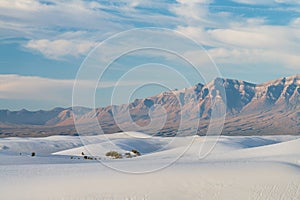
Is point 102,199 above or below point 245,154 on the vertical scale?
below

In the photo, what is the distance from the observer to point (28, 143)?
6825cm

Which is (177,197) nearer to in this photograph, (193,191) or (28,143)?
(193,191)

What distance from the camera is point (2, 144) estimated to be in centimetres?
6544

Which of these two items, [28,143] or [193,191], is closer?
[193,191]

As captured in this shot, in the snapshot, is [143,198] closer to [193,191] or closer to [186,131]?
[193,191]

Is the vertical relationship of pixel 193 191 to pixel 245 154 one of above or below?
below

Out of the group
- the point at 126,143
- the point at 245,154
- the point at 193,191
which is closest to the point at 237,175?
the point at 193,191

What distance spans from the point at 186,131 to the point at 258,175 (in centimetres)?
699

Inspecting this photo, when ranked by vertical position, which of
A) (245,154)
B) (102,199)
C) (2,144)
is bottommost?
(102,199)

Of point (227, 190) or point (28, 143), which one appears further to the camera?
Answer: point (28, 143)

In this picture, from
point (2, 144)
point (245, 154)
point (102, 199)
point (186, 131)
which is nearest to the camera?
point (102, 199)

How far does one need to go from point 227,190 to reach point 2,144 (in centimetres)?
5107

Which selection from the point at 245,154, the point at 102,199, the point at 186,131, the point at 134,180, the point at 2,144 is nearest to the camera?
the point at 102,199

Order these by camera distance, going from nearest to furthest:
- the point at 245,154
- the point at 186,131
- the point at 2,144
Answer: the point at 186,131
the point at 245,154
the point at 2,144
